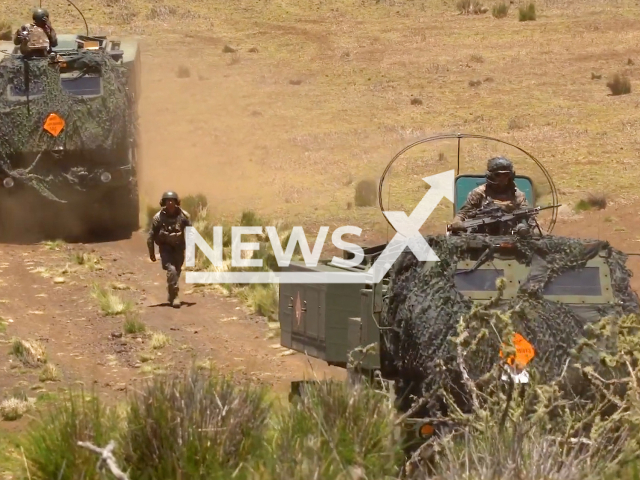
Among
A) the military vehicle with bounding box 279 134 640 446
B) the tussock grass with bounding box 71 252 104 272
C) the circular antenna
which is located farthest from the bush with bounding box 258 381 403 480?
the circular antenna

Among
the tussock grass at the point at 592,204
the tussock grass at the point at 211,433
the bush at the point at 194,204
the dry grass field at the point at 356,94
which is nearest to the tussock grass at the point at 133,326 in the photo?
the dry grass field at the point at 356,94

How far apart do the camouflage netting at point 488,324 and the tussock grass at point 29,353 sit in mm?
4438

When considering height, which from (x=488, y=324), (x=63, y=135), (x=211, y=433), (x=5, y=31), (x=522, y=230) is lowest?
(x=211, y=433)

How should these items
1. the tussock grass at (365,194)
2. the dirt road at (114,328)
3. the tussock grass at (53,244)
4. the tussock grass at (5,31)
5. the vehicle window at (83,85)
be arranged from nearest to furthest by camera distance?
the dirt road at (114,328)
the vehicle window at (83,85)
the tussock grass at (53,244)
the tussock grass at (365,194)
the tussock grass at (5,31)

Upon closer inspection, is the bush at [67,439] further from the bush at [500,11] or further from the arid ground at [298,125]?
the bush at [500,11]

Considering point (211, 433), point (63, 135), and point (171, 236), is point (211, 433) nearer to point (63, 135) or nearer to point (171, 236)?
point (171, 236)

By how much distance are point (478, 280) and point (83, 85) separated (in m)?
10.4

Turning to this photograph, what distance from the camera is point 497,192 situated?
32.2 feet

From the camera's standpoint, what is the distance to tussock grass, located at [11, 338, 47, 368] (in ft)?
38.1

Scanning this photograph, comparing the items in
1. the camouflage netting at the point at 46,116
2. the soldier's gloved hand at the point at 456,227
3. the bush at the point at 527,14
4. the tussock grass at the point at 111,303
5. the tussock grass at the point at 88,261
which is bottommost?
the tussock grass at the point at 111,303

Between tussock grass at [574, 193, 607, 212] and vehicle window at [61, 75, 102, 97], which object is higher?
vehicle window at [61, 75, 102, 97]

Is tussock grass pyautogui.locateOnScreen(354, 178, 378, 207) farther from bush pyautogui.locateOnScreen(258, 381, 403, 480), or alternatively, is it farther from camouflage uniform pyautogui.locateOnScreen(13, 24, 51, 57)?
bush pyautogui.locateOnScreen(258, 381, 403, 480)

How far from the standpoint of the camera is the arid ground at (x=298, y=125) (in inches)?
516

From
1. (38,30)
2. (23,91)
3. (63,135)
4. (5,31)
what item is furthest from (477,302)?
(5,31)
